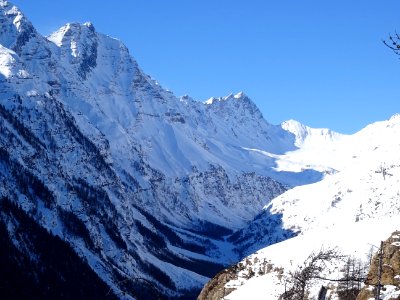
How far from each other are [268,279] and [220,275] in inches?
379

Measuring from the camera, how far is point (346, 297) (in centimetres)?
3712

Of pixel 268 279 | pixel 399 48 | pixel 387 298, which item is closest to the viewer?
pixel 399 48

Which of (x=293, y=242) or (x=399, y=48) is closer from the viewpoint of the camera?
(x=399, y=48)

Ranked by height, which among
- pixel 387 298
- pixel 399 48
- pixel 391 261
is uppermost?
pixel 399 48

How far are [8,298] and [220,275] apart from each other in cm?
Answer: 13422

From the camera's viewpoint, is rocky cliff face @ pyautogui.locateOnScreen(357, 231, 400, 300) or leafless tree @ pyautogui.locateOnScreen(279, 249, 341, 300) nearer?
leafless tree @ pyautogui.locateOnScreen(279, 249, 341, 300)

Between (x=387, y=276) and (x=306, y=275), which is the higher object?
(x=387, y=276)

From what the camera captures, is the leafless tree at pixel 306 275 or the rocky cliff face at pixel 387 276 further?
the rocky cliff face at pixel 387 276

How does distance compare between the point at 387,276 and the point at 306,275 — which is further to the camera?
the point at 387,276

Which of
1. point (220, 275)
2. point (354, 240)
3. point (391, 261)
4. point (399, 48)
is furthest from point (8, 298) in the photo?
point (399, 48)

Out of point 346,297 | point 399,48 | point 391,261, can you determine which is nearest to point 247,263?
point 346,297

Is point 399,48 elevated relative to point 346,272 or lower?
elevated

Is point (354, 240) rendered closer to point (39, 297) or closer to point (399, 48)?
point (399, 48)

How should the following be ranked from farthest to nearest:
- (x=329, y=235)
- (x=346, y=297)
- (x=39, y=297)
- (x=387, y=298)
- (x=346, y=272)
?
(x=39, y=297) → (x=329, y=235) → (x=346, y=272) → (x=346, y=297) → (x=387, y=298)
